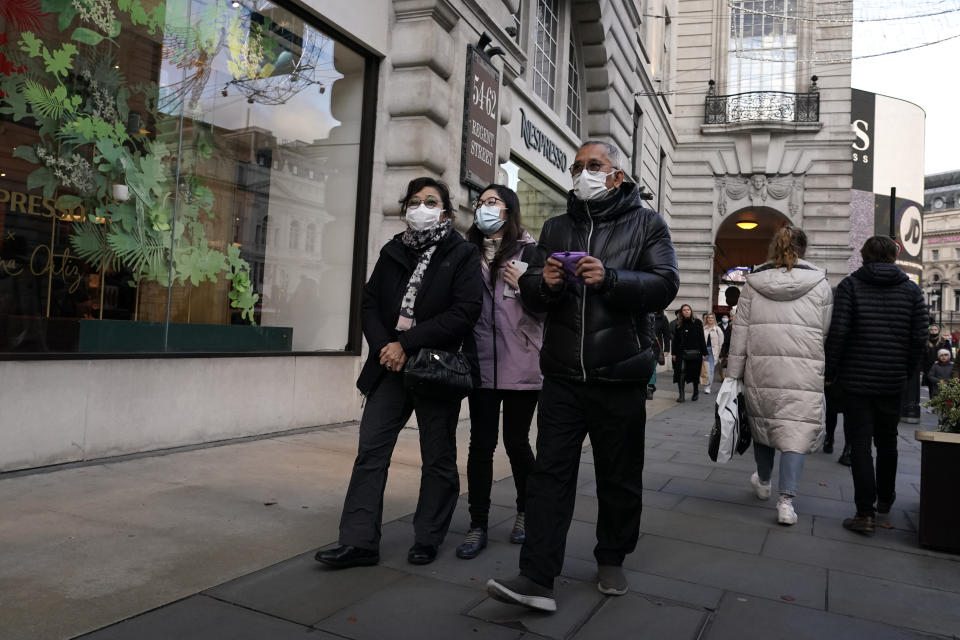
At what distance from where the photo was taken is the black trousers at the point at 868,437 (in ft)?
15.6

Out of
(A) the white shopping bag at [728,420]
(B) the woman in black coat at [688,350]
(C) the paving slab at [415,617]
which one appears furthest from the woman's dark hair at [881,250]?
(B) the woman in black coat at [688,350]

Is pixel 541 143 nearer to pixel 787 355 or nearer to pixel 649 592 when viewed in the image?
pixel 787 355

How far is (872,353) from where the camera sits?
4.82m

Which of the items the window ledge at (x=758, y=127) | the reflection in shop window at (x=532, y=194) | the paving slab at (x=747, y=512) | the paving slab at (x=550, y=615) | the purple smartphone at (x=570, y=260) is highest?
the window ledge at (x=758, y=127)

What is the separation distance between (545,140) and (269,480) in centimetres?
922

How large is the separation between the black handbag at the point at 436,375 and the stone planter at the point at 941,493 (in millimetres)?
2759

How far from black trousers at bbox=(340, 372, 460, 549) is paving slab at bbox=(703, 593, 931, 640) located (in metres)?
1.34

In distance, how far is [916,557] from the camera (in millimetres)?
4215

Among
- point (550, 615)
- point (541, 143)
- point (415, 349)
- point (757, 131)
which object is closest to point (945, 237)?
point (757, 131)

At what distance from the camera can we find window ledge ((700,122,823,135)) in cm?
2561

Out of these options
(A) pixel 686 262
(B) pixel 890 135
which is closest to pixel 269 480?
(A) pixel 686 262

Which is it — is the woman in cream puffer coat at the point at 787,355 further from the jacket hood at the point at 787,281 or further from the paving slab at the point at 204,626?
the paving slab at the point at 204,626

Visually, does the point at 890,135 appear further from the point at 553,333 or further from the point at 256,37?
the point at 553,333

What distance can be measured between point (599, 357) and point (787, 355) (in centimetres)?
235
